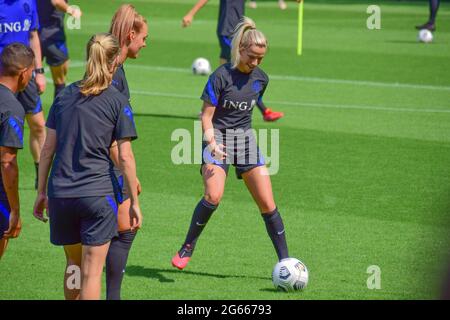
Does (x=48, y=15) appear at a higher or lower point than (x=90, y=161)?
higher

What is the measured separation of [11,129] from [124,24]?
3.97 feet

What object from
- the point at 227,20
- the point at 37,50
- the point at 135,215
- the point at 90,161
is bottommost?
the point at 135,215

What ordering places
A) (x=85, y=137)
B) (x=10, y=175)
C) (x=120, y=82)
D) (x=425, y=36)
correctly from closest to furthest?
(x=85, y=137)
(x=10, y=175)
(x=120, y=82)
(x=425, y=36)

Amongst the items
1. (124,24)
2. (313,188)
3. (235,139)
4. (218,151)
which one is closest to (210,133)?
(218,151)

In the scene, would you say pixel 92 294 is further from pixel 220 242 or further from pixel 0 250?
pixel 220 242

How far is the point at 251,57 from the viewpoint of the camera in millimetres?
8047

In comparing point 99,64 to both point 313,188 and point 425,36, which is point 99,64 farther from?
point 425,36

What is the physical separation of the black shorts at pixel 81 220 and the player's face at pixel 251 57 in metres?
2.27

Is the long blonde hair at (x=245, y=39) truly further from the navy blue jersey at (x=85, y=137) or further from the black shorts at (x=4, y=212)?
the black shorts at (x=4, y=212)

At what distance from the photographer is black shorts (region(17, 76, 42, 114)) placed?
35.6ft

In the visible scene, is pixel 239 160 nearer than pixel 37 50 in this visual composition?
Yes

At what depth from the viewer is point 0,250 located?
720 cm
